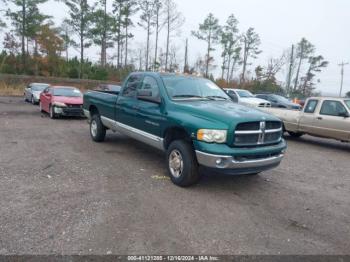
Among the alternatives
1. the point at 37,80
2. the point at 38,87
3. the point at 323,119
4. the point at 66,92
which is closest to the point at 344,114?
the point at 323,119

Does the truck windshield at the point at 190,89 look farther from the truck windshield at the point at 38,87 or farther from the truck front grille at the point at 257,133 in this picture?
the truck windshield at the point at 38,87

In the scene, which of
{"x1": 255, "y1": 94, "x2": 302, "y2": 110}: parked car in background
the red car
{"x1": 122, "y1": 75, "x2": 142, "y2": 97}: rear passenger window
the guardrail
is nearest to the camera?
{"x1": 122, "y1": 75, "x2": 142, "y2": 97}: rear passenger window

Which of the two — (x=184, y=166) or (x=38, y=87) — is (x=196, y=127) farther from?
(x=38, y=87)

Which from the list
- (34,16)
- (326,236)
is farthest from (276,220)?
(34,16)

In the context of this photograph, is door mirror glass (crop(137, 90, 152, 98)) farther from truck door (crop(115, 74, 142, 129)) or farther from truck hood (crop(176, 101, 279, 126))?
truck hood (crop(176, 101, 279, 126))

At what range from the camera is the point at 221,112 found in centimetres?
519

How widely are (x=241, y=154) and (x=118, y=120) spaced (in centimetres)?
361

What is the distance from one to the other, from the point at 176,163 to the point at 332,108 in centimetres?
719

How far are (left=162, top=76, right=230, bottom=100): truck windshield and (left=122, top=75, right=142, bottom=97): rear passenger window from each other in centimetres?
91

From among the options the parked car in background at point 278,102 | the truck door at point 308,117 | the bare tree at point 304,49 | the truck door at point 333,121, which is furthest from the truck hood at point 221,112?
the bare tree at point 304,49

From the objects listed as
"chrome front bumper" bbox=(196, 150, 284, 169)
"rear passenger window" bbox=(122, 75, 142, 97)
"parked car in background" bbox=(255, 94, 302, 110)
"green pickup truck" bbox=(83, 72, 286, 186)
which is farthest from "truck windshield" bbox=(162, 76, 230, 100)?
"parked car in background" bbox=(255, 94, 302, 110)

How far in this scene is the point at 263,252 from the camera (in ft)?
11.5

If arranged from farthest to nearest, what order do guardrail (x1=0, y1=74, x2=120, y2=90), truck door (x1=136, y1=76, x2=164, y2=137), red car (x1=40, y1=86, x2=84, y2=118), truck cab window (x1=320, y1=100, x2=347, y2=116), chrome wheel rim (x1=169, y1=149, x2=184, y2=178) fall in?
guardrail (x1=0, y1=74, x2=120, y2=90)
red car (x1=40, y1=86, x2=84, y2=118)
truck cab window (x1=320, y1=100, x2=347, y2=116)
truck door (x1=136, y1=76, x2=164, y2=137)
chrome wheel rim (x1=169, y1=149, x2=184, y2=178)

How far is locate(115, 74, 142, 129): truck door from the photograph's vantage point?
22.7ft
